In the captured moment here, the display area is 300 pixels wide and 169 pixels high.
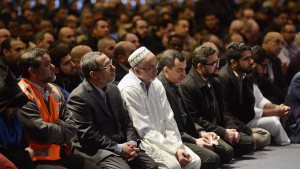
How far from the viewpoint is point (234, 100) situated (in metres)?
7.43

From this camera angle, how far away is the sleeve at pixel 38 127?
5023mm

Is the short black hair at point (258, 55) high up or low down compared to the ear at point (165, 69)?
down

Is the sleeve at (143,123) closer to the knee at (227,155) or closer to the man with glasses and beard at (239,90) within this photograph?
the knee at (227,155)

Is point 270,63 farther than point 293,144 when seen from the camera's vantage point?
Yes

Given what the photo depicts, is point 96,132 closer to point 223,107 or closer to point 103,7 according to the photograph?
point 223,107

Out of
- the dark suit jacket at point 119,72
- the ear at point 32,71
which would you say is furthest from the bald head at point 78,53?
the ear at point 32,71

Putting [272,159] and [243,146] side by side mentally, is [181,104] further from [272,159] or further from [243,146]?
[272,159]

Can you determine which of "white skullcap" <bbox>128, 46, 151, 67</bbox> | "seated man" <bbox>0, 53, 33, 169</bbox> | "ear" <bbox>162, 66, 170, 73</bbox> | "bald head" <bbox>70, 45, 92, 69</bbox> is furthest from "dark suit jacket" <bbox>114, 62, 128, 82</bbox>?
"seated man" <bbox>0, 53, 33, 169</bbox>

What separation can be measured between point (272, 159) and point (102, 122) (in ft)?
6.88

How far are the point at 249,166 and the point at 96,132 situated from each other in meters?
1.78

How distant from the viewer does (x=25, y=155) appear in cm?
487

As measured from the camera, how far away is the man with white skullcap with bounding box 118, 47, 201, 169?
231 inches

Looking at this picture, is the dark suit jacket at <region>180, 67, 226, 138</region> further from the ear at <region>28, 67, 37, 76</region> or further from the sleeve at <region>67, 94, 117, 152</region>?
the ear at <region>28, 67, 37, 76</region>

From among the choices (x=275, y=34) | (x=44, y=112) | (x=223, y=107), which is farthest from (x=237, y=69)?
(x=44, y=112)
